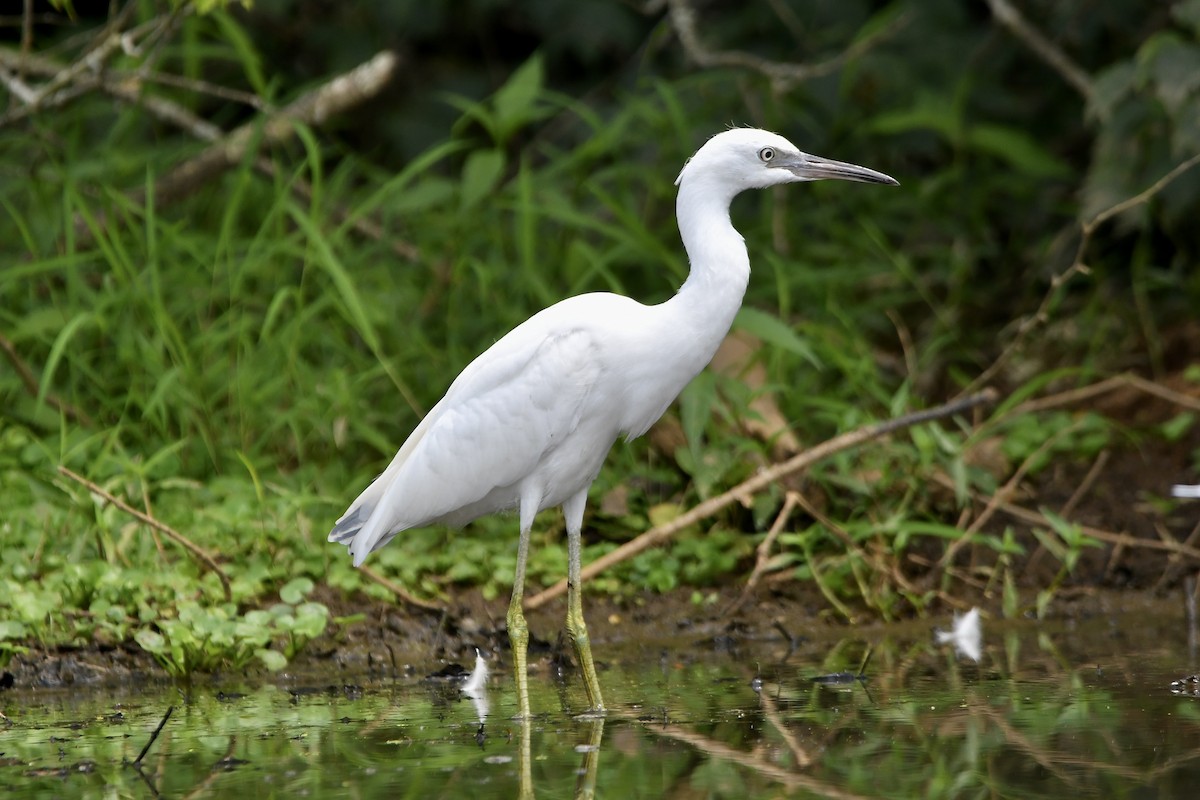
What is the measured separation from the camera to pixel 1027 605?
5.12 m

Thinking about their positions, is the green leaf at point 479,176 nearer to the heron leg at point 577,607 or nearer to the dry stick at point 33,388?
the dry stick at point 33,388

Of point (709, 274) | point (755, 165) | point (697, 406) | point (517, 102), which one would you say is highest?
point (517, 102)

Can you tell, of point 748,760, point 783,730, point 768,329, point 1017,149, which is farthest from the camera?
point 1017,149

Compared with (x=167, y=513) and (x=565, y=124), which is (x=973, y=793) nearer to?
(x=167, y=513)

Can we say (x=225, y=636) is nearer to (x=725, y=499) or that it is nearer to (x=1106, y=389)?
(x=725, y=499)

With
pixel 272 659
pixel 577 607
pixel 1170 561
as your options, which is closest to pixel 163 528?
pixel 272 659

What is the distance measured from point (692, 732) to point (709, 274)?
1259mm

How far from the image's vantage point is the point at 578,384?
4.18 meters

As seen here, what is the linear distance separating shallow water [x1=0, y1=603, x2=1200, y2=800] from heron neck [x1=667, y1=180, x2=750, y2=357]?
972mm

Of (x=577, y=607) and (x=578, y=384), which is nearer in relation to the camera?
(x=578, y=384)

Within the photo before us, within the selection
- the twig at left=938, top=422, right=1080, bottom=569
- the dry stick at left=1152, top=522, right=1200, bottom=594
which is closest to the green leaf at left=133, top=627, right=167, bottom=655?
the twig at left=938, top=422, right=1080, bottom=569

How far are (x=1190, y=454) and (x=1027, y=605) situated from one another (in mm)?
1245

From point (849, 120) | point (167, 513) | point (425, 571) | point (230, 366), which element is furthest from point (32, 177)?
point (849, 120)

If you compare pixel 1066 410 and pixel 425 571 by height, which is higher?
pixel 1066 410
